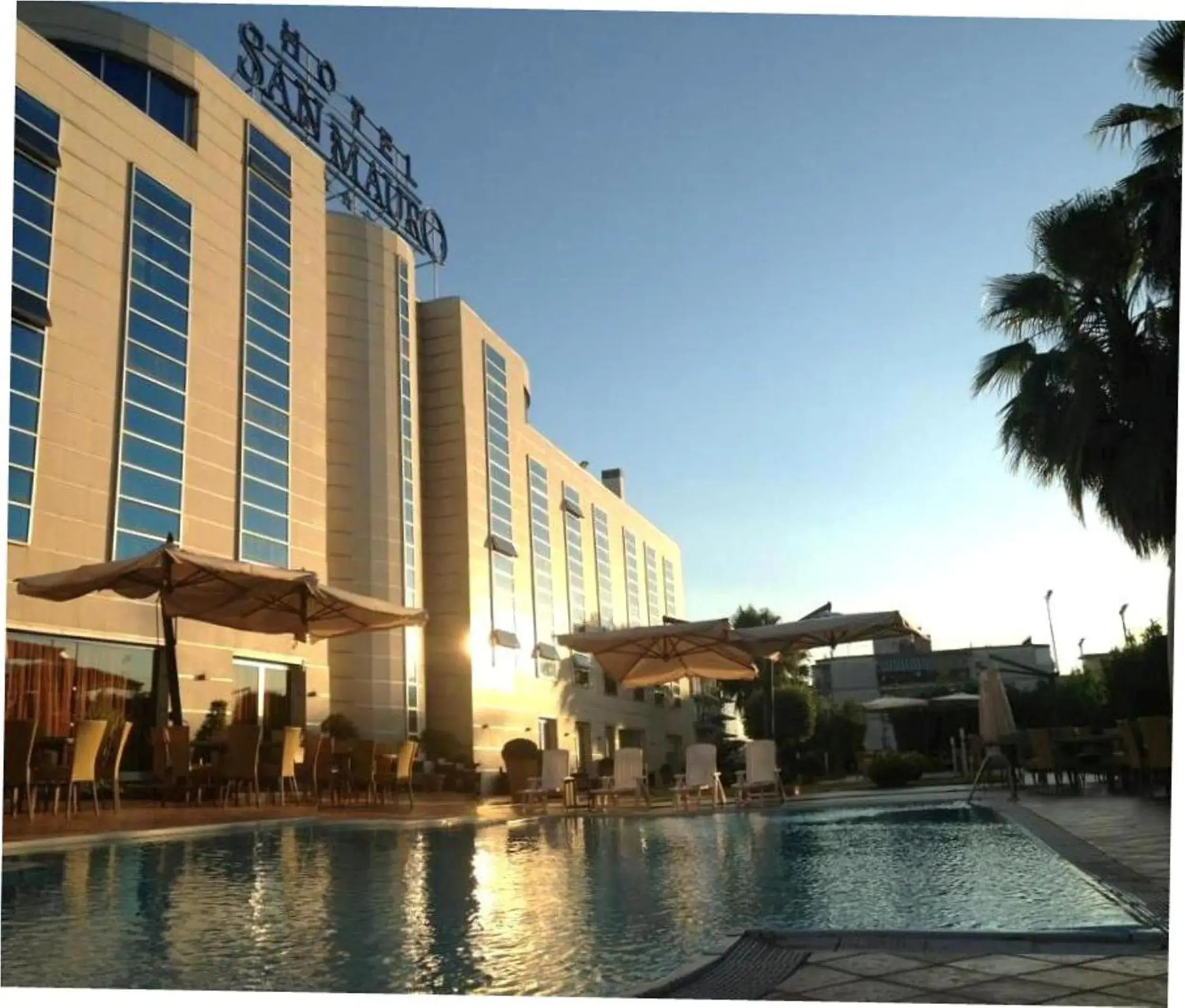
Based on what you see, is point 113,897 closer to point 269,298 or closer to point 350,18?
point 350,18

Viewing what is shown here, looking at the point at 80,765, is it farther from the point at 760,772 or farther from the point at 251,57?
the point at 251,57

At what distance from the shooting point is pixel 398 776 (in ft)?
49.0

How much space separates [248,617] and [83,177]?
27.3ft

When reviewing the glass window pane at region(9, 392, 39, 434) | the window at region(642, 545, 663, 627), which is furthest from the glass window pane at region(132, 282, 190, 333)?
the window at region(642, 545, 663, 627)

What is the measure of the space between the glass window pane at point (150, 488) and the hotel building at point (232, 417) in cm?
5

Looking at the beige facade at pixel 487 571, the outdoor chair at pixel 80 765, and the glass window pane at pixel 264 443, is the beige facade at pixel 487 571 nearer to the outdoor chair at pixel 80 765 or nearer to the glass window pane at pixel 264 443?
the glass window pane at pixel 264 443

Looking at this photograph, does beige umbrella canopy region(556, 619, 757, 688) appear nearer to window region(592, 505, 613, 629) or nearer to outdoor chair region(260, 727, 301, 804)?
outdoor chair region(260, 727, 301, 804)

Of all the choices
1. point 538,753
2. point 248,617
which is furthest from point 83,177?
point 538,753

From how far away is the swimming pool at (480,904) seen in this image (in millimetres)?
3977

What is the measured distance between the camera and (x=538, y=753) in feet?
72.1

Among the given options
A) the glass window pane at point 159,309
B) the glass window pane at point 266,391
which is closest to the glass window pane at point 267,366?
the glass window pane at point 266,391

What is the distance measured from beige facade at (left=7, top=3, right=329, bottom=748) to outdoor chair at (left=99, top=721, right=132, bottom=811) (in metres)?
2.68

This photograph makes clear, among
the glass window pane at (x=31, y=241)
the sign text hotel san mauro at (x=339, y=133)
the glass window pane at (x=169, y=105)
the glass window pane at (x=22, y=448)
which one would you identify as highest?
the sign text hotel san mauro at (x=339, y=133)

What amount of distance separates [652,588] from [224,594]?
37.7m
